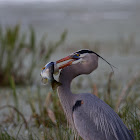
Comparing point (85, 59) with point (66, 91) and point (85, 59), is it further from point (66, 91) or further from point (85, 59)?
point (66, 91)

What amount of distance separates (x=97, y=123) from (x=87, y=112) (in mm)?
69

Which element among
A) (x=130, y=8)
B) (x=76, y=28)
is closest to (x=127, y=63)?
(x=76, y=28)

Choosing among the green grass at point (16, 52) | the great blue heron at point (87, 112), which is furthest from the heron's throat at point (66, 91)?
the green grass at point (16, 52)

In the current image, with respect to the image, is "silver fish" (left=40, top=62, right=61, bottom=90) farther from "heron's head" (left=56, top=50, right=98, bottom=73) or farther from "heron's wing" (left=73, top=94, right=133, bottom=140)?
"heron's wing" (left=73, top=94, right=133, bottom=140)

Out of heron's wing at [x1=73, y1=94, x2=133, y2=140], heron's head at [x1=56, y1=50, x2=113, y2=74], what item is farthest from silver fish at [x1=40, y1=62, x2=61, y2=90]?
heron's wing at [x1=73, y1=94, x2=133, y2=140]

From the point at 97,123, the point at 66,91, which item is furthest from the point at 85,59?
the point at 97,123

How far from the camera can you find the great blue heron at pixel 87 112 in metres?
1.42

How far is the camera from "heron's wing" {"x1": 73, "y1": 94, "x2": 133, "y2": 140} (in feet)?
4.65

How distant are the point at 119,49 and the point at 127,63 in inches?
50.5

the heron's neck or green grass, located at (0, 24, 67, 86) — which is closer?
the heron's neck

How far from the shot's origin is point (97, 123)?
4.68ft

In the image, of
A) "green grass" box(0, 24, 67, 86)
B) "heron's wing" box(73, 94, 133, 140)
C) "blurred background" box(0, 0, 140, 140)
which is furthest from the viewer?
"green grass" box(0, 24, 67, 86)

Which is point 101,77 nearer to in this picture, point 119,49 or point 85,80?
point 85,80

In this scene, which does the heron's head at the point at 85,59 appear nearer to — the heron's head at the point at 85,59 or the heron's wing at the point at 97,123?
the heron's head at the point at 85,59
